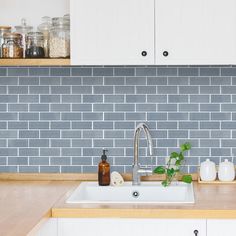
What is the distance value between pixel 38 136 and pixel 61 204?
80 cm

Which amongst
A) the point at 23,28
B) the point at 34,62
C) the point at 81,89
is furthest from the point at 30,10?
the point at 81,89

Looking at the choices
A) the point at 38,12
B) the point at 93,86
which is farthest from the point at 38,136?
the point at 38,12

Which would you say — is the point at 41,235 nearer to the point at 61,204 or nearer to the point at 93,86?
the point at 61,204

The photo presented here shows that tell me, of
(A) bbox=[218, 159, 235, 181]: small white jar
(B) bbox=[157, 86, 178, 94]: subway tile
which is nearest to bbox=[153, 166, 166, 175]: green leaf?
(A) bbox=[218, 159, 235, 181]: small white jar

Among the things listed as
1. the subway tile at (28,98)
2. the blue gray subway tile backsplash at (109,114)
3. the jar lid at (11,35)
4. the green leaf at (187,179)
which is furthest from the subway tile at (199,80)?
the jar lid at (11,35)

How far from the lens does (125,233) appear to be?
2975 mm

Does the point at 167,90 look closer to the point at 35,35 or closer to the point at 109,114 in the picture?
the point at 109,114

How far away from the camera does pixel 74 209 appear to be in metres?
2.96

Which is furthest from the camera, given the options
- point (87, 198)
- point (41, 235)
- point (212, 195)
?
point (87, 198)

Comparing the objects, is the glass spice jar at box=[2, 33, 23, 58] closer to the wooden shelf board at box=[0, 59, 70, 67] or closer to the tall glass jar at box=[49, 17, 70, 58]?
the wooden shelf board at box=[0, 59, 70, 67]

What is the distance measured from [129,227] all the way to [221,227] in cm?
43

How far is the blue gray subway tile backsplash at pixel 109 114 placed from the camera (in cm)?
369

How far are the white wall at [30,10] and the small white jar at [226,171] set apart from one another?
1.28 meters

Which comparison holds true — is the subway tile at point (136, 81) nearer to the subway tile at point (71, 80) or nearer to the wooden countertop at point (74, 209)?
the subway tile at point (71, 80)
